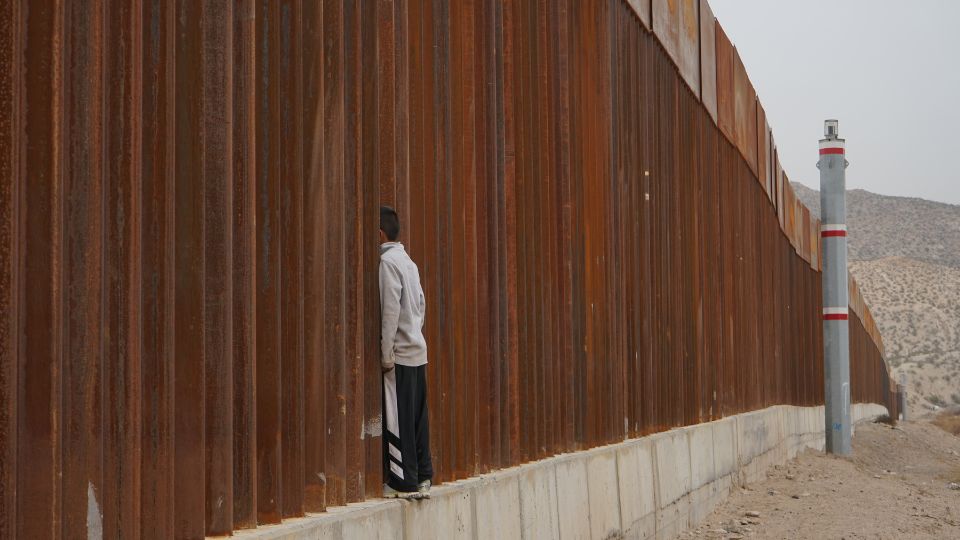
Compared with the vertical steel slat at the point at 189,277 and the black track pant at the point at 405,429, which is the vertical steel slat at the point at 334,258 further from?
the vertical steel slat at the point at 189,277

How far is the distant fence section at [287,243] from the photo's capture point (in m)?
3.85

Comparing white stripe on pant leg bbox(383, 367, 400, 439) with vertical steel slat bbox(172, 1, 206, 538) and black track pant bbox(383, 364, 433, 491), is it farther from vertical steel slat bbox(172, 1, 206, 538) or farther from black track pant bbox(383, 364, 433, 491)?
vertical steel slat bbox(172, 1, 206, 538)

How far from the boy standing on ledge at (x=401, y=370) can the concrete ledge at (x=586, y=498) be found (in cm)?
15

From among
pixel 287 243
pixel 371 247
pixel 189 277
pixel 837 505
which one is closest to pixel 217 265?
pixel 189 277

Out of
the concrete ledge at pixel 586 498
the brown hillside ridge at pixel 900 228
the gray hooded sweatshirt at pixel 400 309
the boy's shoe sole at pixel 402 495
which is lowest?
the concrete ledge at pixel 586 498

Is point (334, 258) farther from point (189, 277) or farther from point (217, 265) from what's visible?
point (189, 277)

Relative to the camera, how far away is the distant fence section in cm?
385

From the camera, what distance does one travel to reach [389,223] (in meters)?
6.44

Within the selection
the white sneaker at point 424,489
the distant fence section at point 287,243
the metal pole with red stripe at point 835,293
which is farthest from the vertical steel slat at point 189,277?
the metal pole with red stripe at point 835,293

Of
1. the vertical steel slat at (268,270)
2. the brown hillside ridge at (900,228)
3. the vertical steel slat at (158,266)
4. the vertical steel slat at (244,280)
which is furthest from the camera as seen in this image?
the brown hillside ridge at (900,228)

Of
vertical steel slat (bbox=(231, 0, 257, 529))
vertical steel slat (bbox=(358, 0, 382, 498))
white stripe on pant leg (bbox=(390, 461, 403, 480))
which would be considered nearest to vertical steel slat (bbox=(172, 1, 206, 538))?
vertical steel slat (bbox=(231, 0, 257, 529))

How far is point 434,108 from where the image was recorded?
733 centimetres

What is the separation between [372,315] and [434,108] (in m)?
1.40

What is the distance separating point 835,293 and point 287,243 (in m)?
18.6
